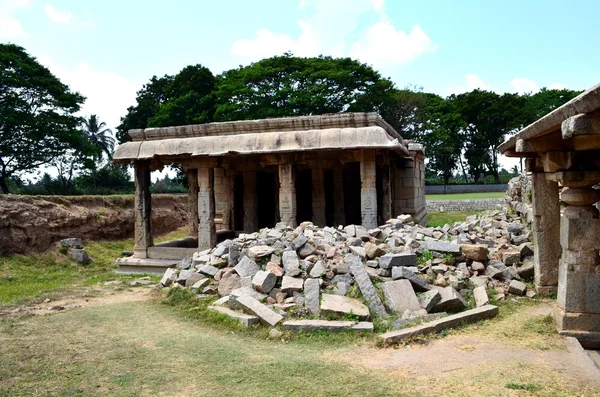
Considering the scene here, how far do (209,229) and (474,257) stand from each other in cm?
680

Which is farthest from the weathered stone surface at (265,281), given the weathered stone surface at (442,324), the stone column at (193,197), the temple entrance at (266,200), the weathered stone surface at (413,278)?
the stone column at (193,197)

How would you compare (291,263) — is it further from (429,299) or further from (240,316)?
(429,299)

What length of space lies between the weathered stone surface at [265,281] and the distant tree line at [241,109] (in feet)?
63.5

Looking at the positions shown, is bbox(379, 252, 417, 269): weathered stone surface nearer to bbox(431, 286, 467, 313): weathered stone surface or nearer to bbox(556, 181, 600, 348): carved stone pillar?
bbox(431, 286, 467, 313): weathered stone surface

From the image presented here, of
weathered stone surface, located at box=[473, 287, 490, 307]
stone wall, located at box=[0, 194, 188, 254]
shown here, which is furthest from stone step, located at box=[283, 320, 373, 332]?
stone wall, located at box=[0, 194, 188, 254]

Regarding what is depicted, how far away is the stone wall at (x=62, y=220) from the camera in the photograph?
46.3ft

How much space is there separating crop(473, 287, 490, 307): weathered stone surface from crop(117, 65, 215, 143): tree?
2463 cm

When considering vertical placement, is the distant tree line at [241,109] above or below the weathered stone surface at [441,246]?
above

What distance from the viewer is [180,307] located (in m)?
7.21

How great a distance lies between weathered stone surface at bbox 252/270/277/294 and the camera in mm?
6637

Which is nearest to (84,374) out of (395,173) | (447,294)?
(447,294)

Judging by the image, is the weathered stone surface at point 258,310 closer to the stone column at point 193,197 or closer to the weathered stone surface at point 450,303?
the weathered stone surface at point 450,303

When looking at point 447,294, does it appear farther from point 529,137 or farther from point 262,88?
point 262,88

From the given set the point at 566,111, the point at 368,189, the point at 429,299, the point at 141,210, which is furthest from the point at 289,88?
the point at 566,111
